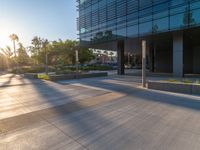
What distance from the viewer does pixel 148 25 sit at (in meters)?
18.1

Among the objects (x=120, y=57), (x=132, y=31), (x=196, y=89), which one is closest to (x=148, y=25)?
(x=132, y=31)

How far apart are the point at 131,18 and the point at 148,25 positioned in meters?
2.63

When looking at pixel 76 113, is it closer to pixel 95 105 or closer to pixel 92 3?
pixel 95 105

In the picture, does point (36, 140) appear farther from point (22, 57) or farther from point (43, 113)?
point (22, 57)

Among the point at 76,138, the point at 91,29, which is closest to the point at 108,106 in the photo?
the point at 76,138

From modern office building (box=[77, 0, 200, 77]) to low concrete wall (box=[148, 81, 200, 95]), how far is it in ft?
27.7

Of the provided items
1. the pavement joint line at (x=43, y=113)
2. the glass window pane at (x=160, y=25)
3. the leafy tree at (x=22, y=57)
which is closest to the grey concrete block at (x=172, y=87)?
the pavement joint line at (x=43, y=113)

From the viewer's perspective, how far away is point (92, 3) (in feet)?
79.8

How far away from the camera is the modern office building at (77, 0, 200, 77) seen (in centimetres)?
1568

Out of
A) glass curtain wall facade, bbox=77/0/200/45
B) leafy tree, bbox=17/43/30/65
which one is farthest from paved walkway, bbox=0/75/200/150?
leafy tree, bbox=17/43/30/65

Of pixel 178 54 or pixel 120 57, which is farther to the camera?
pixel 120 57

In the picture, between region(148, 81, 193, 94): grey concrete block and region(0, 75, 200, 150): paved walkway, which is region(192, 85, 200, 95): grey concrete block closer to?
region(148, 81, 193, 94): grey concrete block

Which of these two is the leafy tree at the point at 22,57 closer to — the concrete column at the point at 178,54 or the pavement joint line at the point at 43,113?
the concrete column at the point at 178,54

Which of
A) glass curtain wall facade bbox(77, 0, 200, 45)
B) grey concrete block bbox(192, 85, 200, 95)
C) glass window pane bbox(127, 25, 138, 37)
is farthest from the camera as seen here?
glass window pane bbox(127, 25, 138, 37)
